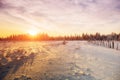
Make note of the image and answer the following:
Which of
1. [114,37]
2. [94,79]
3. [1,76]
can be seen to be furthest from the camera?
[114,37]

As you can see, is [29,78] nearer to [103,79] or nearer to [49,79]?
[49,79]

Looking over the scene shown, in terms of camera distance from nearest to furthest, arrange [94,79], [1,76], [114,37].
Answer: [94,79], [1,76], [114,37]

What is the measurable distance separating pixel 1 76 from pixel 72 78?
5.97m

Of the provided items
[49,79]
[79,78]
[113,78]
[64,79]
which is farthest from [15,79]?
[113,78]

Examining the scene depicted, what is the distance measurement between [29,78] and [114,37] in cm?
11305

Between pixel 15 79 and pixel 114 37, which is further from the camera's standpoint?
pixel 114 37

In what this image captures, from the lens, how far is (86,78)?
35.8 ft

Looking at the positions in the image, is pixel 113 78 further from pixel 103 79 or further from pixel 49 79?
pixel 49 79

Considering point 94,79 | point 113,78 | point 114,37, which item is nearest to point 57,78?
point 94,79

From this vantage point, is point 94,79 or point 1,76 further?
point 1,76

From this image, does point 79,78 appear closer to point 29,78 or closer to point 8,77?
point 29,78

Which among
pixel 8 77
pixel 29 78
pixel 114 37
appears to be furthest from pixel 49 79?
pixel 114 37

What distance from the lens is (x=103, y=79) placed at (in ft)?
35.2

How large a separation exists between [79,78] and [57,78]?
69.4 inches
